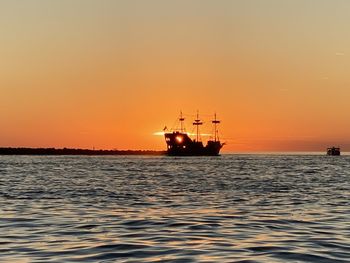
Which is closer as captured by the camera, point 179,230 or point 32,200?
point 179,230

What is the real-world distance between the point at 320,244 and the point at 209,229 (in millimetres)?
4060

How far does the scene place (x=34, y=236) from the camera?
55.6 ft

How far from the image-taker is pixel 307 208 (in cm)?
2642

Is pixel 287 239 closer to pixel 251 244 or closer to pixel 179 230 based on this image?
pixel 251 244

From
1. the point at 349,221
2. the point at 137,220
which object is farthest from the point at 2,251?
the point at 349,221

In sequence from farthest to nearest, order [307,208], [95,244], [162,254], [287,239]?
[307,208]
[287,239]
[95,244]
[162,254]

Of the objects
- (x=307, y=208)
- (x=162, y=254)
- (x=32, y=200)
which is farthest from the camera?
(x=32, y=200)

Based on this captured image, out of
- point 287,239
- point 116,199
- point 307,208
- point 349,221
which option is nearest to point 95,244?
point 287,239

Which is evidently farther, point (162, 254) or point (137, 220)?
point (137, 220)

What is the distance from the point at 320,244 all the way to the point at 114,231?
20.8ft

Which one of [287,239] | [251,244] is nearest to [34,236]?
[251,244]

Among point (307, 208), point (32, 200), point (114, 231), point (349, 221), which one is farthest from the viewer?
point (32, 200)

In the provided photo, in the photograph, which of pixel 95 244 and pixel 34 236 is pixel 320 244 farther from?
pixel 34 236

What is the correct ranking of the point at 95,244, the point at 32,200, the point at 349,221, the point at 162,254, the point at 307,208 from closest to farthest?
1. the point at 162,254
2. the point at 95,244
3. the point at 349,221
4. the point at 307,208
5. the point at 32,200
